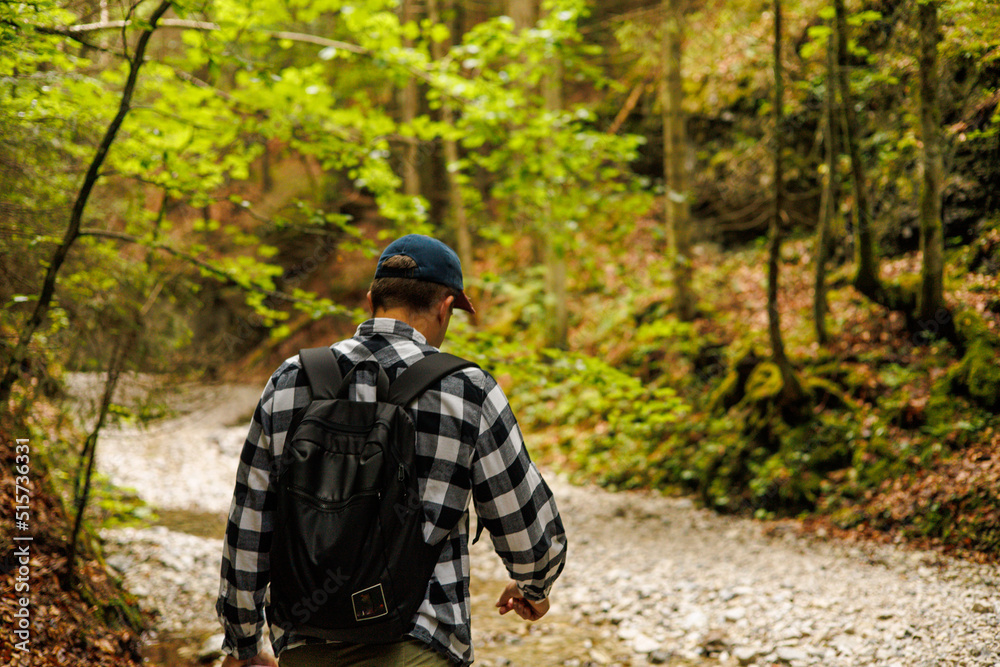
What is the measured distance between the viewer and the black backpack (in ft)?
4.99

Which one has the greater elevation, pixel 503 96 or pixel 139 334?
pixel 503 96

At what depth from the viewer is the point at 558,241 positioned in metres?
6.17

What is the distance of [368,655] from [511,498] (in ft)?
1.76

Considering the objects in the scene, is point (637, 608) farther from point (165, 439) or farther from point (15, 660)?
point (165, 439)

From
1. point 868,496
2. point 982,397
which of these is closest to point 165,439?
point 868,496

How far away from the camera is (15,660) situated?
9.98 ft

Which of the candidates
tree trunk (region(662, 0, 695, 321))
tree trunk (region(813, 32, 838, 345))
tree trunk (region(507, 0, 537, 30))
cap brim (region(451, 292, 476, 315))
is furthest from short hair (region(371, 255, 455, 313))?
tree trunk (region(507, 0, 537, 30))

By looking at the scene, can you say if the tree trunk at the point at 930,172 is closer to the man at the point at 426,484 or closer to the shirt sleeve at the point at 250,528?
the man at the point at 426,484

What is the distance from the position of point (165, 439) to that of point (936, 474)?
13.2 meters

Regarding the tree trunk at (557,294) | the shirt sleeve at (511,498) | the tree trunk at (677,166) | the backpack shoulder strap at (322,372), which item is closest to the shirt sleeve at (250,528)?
the backpack shoulder strap at (322,372)

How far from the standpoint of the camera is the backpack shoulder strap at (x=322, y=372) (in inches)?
64.4

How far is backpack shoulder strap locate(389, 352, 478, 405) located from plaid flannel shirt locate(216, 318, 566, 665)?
25 millimetres

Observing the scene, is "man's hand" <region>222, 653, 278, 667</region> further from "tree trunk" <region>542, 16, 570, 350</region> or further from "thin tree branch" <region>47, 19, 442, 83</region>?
"tree trunk" <region>542, 16, 570, 350</region>

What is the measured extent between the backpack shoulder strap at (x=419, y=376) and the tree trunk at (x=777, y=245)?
20.1ft
